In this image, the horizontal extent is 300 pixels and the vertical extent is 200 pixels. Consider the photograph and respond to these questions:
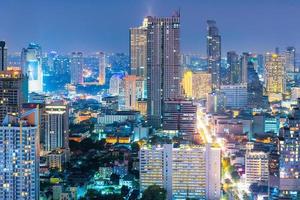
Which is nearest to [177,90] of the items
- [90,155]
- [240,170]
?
[90,155]

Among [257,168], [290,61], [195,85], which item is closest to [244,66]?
[290,61]

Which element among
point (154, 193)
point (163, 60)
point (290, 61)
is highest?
point (290, 61)

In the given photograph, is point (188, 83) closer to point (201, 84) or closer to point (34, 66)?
point (201, 84)

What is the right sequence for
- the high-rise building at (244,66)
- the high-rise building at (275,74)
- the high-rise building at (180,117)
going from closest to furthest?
the high-rise building at (180,117) < the high-rise building at (275,74) < the high-rise building at (244,66)

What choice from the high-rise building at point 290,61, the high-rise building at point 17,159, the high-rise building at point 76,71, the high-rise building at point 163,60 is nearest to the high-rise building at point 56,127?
the high-rise building at point 163,60

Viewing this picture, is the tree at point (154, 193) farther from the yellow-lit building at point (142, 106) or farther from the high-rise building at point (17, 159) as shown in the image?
the yellow-lit building at point (142, 106)

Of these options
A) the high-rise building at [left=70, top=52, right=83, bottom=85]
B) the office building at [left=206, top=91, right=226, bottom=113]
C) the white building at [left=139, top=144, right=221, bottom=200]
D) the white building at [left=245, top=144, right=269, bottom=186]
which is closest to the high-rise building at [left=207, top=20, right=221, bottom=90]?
the office building at [left=206, top=91, right=226, bottom=113]
